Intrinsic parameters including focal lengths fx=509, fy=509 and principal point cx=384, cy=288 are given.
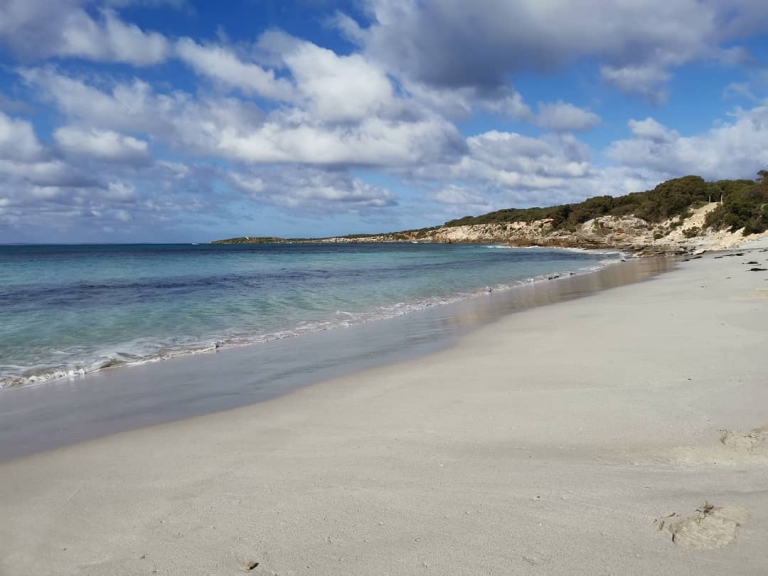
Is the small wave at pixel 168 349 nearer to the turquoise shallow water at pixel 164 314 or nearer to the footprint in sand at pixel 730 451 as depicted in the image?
the turquoise shallow water at pixel 164 314

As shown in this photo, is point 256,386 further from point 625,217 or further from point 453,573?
point 625,217

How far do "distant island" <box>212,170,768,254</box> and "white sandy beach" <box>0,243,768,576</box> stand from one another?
45167 millimetres

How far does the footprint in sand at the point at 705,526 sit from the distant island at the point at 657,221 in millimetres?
47288

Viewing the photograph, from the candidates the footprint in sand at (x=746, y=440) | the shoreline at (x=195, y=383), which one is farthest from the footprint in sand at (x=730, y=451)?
the shoreline at (x=195, y=383)

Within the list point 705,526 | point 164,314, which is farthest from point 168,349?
point 705,526

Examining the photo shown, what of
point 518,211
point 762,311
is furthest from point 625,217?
point 762,311

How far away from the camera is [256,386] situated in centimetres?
738

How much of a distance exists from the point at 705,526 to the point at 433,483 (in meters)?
1.74

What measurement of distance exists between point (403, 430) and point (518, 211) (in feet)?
470

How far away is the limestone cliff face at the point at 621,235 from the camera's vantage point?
4932 cm

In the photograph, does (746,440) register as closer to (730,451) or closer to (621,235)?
(730,451)

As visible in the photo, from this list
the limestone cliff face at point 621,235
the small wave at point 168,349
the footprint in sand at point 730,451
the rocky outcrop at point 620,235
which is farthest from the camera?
the limestone cliff face at point 621,235

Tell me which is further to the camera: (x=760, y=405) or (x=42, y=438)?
(x=42, y=438)

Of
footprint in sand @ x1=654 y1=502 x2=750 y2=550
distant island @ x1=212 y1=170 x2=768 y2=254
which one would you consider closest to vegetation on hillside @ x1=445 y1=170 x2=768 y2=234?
distant island @ x1=212 y1=170 x2=768 y2=254
